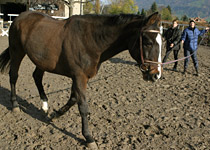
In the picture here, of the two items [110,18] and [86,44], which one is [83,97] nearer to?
[86,44]

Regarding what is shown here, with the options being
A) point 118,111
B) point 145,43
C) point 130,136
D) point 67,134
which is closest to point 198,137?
point 130,136

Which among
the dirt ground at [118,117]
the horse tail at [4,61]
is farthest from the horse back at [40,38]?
the dirt ground at [118,117]

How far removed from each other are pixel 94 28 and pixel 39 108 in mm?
2143

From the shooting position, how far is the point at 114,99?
4.47m

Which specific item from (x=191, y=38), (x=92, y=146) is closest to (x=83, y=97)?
(x=92, y=146)

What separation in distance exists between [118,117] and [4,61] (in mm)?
2722

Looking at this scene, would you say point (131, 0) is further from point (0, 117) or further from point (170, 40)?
point (0, 117)

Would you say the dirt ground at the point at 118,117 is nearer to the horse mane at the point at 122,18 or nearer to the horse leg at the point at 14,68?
the horse leg at the point at 14,68

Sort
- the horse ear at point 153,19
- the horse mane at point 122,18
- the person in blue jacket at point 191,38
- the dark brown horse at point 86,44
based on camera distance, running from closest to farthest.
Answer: the horse ear at point 153,19 < the dark brown horse at point 86,44 < the horse mane at point 122,18 < the person in blue jacket at point 191,38

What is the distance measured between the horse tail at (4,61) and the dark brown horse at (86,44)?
3.53 feet

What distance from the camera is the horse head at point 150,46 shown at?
7.74 ft

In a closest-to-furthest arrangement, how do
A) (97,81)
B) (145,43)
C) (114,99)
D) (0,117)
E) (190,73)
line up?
(145,43) → (0,117) → (114,99) → (97,81) → (190,73)

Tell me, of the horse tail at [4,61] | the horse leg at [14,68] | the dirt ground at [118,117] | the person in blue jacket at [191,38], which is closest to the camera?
the dirt ground at [118,117]

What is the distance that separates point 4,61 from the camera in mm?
4262
